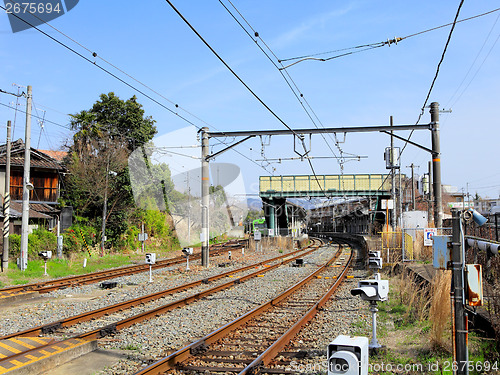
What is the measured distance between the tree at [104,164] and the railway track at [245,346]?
69.7ft

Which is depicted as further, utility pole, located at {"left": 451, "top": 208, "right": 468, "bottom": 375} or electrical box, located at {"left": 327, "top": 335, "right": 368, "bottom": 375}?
utility pole, located at {"left": 451, "top": 208, "right": 468, "bottom": 375}

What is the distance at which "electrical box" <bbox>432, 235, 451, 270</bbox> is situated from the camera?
503 cm

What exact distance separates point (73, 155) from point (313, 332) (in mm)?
28837

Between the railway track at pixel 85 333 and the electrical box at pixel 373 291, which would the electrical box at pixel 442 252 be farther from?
the railway track at pixel 85 333

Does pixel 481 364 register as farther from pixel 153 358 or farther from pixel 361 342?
pixel 153 358

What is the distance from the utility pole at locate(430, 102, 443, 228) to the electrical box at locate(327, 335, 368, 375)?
14192mm

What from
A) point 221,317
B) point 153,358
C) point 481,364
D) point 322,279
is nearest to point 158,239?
point 322,279

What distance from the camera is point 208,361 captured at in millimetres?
6645

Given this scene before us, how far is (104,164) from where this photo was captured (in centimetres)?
3070

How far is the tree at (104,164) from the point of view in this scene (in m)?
30.7

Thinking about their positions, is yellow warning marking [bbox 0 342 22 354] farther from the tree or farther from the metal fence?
the tree

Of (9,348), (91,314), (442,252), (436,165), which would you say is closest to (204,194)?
(436,165)

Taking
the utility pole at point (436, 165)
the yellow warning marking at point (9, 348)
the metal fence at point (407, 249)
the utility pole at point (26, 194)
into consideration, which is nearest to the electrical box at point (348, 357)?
the yellow warning marking at point (9, 348)

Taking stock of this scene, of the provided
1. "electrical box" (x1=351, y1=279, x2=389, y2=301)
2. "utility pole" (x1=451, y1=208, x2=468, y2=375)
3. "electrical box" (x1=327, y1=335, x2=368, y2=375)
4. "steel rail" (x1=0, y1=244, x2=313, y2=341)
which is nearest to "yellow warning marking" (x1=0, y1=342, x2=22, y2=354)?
"steel rail" (x1=0, y1=244, x2=313, y2=341)
